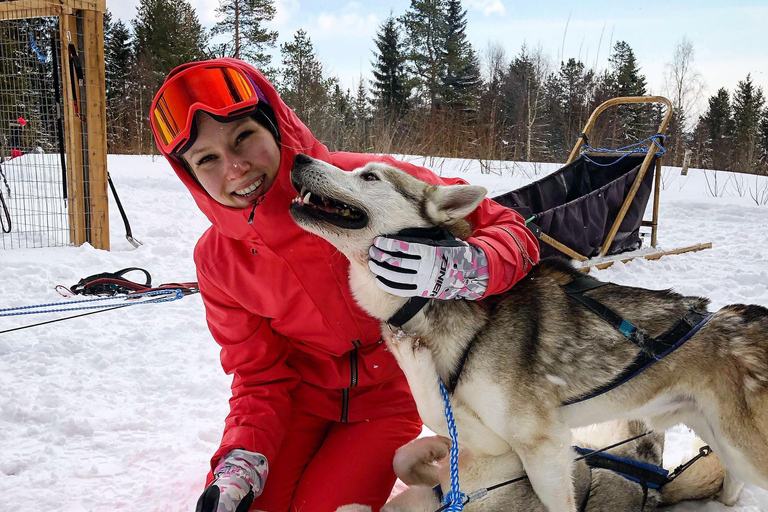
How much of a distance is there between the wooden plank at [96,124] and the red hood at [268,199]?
410 cm

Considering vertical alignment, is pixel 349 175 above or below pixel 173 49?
below

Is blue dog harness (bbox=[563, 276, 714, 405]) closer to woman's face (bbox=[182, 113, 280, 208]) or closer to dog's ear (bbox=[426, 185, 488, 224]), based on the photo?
dog's ear (bbox=[426, 185, 488, 224])

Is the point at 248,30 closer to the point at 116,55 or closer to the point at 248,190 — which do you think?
the point at 116,55

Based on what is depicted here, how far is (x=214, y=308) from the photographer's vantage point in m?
1.95

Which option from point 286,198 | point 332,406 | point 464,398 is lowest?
point 332,406

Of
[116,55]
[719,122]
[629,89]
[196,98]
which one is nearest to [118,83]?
[116,55]

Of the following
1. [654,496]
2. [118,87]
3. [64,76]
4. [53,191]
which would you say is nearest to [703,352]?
[654,496]

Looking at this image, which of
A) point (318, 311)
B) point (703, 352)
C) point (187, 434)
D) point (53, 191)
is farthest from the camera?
point (53, 191)

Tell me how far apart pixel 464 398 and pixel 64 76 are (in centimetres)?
523

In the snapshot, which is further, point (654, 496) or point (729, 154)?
point (729, 154)

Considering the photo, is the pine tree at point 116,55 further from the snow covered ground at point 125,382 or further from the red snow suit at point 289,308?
the red snow suit at point 289,308

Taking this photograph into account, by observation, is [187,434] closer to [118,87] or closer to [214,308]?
[214,308]

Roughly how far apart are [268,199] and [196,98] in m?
0.37

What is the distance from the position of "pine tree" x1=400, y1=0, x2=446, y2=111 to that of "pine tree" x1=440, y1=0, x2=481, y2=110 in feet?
0.89
